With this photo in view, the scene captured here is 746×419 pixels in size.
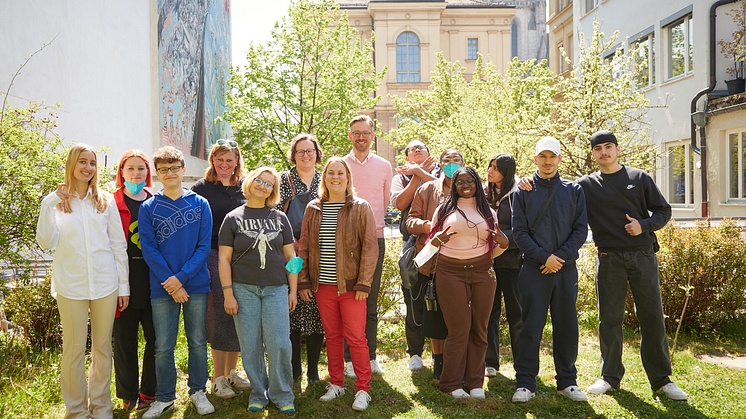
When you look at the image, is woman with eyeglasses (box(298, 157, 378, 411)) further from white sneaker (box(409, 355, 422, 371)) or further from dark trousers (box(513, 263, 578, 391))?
dark trousers (box(513, 263, 578, 391))

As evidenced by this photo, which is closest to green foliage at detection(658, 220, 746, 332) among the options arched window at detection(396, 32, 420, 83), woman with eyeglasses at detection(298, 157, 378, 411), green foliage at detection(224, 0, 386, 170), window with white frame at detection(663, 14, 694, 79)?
woman with eyeglasses at detection(298, 157, 378, 411)

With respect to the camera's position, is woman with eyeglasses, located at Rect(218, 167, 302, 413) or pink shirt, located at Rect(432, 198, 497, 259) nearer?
woman with eyeglasses, located at Rect(218, 167, 302, 413)

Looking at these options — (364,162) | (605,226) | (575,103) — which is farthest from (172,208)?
(575,103)

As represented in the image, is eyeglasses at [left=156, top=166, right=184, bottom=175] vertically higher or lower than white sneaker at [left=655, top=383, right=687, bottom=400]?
higher

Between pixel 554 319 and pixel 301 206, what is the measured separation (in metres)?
2.59

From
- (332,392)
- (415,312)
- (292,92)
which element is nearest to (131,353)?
(332,392)

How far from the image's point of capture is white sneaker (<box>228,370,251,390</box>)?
4824 mm

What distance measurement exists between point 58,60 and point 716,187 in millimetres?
19864

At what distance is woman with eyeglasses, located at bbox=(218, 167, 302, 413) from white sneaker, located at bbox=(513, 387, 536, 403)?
1.97 meters

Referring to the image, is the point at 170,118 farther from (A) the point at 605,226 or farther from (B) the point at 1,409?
(A) the point at 605,226

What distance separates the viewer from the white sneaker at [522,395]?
4.38m

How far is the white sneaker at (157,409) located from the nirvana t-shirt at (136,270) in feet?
2.76

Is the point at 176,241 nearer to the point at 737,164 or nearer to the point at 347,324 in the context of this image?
the point at 347,324

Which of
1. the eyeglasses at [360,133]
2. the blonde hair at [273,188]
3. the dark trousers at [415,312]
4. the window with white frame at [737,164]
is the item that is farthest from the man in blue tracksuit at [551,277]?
the window with white frame at [737,164]
